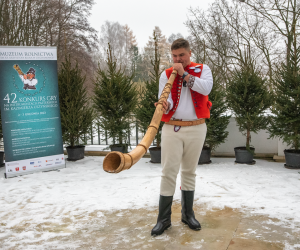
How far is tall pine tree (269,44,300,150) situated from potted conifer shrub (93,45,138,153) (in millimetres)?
2957

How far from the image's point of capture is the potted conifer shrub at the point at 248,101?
5551 mm

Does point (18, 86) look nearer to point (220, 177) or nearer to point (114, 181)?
point (114, 181)

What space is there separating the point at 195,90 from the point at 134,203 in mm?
1820

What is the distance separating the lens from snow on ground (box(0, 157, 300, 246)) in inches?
127

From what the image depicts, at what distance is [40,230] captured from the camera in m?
2.90

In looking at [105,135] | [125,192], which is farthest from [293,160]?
[105,135]

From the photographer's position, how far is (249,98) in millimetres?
5598

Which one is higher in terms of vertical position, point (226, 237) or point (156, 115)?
point (156, 115)

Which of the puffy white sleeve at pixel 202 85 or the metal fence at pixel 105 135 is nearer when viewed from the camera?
the puffy white sleeve at pixel 202 85

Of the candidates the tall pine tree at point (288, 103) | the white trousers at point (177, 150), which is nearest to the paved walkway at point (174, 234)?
the white trousers at point (177, 150)

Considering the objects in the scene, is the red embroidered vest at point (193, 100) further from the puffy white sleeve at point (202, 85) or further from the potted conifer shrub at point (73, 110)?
the potted conifer shrub at point (73, 110)

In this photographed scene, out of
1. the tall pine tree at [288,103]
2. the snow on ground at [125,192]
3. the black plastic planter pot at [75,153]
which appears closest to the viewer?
the snow on ground at [125,192]

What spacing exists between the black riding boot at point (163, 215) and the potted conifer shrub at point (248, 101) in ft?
10.9

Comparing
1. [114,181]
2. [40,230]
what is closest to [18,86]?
[114,181]
